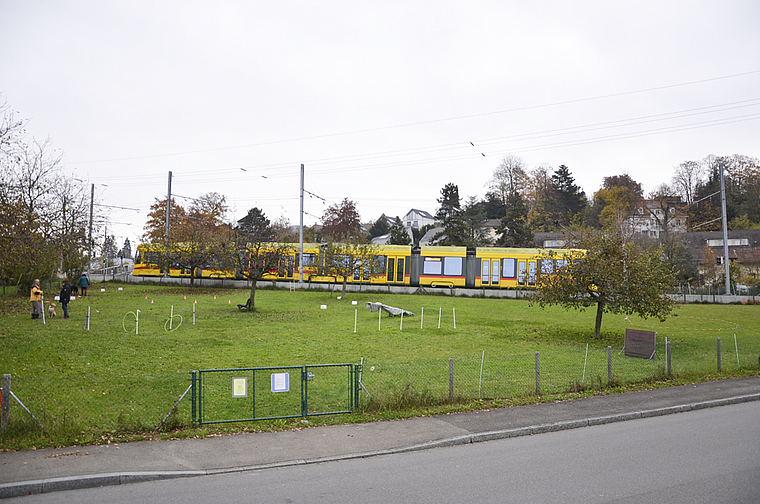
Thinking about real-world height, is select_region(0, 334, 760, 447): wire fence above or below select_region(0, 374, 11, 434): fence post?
below

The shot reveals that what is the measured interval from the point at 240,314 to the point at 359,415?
57.3 feet

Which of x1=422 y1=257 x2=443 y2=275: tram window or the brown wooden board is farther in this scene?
x1=422 y1=257 x2=443 y2=275: tram window

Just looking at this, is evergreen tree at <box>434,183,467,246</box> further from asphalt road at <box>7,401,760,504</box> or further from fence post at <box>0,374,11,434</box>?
fence post at <box>0,374,11,434</box>

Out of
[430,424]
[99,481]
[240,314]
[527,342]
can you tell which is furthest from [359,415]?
[240,314]

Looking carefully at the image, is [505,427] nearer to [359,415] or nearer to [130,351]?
[359,415]

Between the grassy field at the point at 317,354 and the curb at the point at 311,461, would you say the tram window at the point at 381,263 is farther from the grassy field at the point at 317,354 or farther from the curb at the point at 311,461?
the curb at the point at 311,461

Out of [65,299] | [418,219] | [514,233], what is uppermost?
[418,219]

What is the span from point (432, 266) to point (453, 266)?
67.1 inches

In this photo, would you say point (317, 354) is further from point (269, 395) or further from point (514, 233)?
point (514, 233)

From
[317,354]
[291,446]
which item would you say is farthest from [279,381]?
[317,354]

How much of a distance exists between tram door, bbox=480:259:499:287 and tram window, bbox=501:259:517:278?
0.47m

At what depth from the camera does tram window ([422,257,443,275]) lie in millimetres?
44469

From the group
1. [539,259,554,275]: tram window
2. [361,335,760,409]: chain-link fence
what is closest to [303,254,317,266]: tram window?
[539,259,554,275]: tram window

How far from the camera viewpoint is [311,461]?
8836mm
